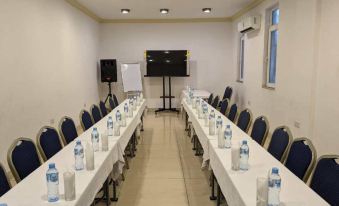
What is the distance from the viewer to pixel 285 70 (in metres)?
5.14

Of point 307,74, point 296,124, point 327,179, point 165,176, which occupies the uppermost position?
point 307,74

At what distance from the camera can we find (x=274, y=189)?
5.20 ft

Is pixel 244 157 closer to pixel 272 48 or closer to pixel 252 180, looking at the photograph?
pixel 252 180

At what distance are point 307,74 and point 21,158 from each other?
12.7 feet

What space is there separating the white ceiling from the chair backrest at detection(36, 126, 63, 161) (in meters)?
4.35

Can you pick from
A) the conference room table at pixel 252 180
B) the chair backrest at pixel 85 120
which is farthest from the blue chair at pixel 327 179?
the chair backrest at pixel 85 120

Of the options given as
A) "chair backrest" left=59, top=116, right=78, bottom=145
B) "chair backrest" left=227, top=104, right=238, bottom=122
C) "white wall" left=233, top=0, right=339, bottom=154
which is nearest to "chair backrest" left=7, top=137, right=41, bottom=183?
"chair backrest" left=59, top=116, right=78, bottom=145

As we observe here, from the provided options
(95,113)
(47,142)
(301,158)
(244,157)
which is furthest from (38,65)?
(301,158)

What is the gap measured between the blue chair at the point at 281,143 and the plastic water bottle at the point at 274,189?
1.13m

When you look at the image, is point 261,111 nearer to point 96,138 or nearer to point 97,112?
point 97,112

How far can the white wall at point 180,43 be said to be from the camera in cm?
937

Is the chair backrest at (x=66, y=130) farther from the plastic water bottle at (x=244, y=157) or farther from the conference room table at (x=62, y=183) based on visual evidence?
the plastic water bottle at (x=244, y=157)

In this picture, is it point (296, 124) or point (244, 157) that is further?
point (296, 124)

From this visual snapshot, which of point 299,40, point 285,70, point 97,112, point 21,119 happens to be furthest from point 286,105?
point 21,119
